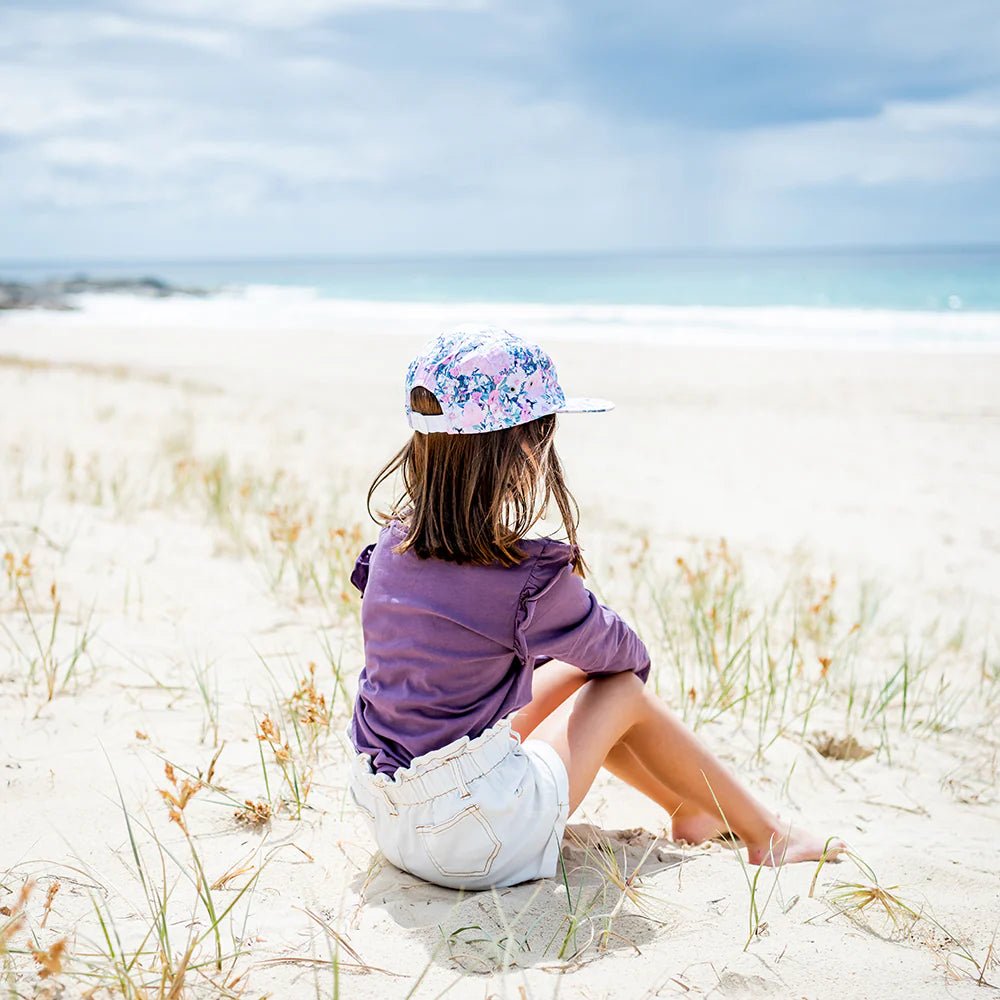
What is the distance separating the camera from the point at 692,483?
7.63 m

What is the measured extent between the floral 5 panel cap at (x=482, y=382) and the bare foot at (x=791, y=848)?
1.16 m

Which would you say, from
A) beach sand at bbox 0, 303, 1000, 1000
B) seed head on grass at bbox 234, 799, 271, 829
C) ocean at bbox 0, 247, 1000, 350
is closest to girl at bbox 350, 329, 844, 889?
beach sand at bbox 0, 303, 1000, 1000

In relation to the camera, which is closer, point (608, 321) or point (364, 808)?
point (364, 808)

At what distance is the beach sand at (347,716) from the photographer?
1874mm

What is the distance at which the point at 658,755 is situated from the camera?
239 centimetres

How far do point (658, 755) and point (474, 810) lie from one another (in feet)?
1.76

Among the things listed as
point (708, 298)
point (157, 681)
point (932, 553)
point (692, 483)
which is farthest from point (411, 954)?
point (708, 298)

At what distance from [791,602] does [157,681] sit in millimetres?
2864

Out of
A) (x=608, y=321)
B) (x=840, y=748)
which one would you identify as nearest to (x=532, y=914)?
(x=840, y=748)

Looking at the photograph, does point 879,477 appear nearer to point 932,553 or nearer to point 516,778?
point 932,553

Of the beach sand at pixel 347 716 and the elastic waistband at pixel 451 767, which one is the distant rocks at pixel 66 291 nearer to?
the beach sand at pixel 347 716

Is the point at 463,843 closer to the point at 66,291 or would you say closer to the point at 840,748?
the point at 840,748

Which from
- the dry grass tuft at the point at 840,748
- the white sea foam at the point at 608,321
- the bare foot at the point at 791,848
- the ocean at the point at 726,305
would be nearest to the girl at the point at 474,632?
the bare foot at the point at 791,848

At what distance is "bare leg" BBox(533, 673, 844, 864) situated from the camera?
2.26 metres
